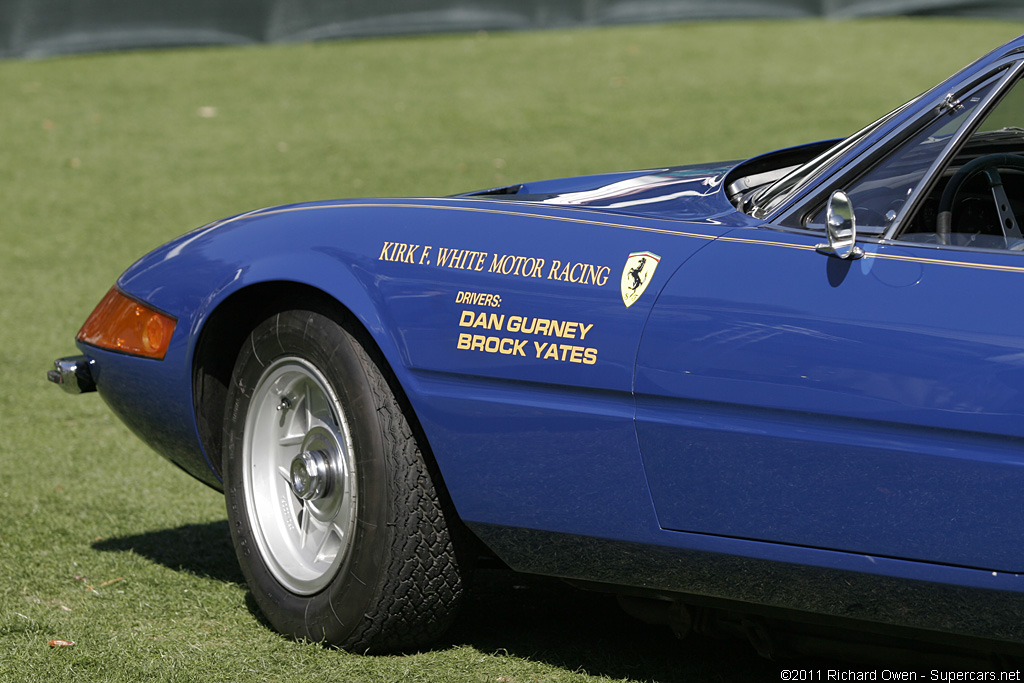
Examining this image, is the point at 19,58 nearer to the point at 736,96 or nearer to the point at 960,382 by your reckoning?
the point at 736,96

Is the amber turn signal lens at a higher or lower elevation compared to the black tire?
higher

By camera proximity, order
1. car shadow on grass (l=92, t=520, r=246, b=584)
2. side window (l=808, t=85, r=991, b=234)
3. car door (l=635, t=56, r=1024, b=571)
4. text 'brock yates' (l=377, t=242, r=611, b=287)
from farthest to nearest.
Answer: car shadow on grass (l=92, t=520, r=246, b=584), text 'brock yates' (l=377, t=242, r=611, b=287), side window (l=808, t=85, r=991, b=234), car door (l=635, t=56, r=1024, b=571)

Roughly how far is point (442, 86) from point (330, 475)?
9.71 m

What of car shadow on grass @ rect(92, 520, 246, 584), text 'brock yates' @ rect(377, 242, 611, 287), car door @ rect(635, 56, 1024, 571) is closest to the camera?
car door @ rect(635, 56, 1024, 571)

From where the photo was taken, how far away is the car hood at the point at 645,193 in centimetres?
280

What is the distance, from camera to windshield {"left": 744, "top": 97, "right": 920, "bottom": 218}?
105 inches

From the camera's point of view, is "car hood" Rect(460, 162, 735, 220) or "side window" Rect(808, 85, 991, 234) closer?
"side window" Rect(808, 85, 991, 234)

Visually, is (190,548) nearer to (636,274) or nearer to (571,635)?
(571,635)

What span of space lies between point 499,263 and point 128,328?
1.20 metres

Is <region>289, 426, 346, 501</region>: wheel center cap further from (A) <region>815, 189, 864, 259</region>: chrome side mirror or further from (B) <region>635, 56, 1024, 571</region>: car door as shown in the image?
(A) <region>815, 189, 864, 259</region>: chrome side mirror

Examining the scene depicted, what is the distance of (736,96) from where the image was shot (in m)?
11.8

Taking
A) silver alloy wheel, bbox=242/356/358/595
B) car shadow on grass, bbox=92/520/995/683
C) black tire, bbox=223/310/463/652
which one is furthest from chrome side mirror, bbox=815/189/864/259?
silver alloy wheel, bbox=242/356/358/595

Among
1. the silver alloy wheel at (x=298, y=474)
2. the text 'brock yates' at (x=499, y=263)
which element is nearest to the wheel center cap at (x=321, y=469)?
the silver alloy wheel at (x=298, y=474)

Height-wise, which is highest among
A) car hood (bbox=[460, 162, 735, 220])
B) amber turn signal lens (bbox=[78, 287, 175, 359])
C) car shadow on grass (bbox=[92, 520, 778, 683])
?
car hood (bbox=[460, 162, 735, 220])
